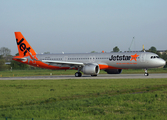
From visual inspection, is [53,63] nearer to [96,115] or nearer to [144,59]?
[144,59]

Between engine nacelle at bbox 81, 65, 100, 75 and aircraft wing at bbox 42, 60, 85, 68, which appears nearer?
engine nacelle at bbox 81, 65, 100, 75

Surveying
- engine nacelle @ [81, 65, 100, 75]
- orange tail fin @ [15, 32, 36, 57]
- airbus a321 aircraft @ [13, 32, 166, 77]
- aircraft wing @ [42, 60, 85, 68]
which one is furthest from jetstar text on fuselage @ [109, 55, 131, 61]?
orange tail fin @ [15, 32, 36, 57]

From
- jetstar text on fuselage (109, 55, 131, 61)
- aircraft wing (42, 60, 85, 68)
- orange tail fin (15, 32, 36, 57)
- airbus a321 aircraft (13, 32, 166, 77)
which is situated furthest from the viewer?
orange tail fin (15, 32, 36, 57)

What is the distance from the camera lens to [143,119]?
→ 13812mm

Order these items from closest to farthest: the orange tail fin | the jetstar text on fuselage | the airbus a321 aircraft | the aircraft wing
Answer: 1. the airbus a321 aircraft
2. the jetstar text on fuselage
3. the aircraft wing
4. the orange tail fin

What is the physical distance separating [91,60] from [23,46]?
1572 cm

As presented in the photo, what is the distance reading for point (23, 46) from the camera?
5544cm

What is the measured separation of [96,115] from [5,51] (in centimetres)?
15901

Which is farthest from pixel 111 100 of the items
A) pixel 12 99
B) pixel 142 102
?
pixel 12 99

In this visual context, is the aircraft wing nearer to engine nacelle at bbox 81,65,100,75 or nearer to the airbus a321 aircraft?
the airbus a321 aircraft

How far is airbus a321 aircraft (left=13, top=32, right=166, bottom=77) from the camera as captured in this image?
1817 inches

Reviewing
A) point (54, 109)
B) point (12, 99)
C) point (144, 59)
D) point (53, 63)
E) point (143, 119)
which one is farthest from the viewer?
point (53, 63)

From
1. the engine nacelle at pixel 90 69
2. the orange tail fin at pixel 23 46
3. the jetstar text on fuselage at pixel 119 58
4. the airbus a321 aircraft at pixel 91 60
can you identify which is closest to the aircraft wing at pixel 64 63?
the airbus a321 aircraft at pixel 91 60

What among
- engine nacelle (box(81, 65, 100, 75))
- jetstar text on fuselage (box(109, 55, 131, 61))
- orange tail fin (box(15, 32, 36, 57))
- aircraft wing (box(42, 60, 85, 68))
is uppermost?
orange tail fin (box(15, 32, 36, 57))
